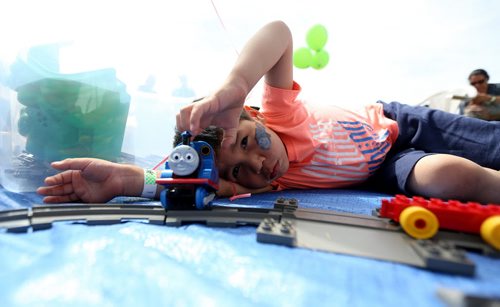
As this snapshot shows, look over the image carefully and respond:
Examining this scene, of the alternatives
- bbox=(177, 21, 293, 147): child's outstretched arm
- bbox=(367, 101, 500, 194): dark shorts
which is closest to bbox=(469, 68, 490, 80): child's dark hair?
bbox=(367, 101, 500, 194): dark shorts

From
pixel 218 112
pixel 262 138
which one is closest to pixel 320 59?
pixel 262 138

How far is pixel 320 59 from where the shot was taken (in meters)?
1.80

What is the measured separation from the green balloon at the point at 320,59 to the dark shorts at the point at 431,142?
2.88ft

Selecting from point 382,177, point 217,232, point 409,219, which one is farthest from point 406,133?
point 217,232

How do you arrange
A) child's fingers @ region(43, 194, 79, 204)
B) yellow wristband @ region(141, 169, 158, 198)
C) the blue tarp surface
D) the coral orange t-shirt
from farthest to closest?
the coral orange t-shirt → yellow wristband @ region(141, 169, 158, 198) → child's fingers @ region(43, 194, 79, 204) → the blue tarp surface

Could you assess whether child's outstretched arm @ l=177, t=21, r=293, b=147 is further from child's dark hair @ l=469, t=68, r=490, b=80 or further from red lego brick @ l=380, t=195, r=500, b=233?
child's dark hair @ l=469, t=68, r=490, b=80

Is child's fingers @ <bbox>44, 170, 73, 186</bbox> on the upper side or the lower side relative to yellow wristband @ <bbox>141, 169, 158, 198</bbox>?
upper

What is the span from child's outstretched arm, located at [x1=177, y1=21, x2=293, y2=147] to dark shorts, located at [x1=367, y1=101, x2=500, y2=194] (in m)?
0.42

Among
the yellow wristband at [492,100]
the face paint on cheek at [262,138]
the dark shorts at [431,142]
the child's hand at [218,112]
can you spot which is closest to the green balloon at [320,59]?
the dark shorts at [431,142]

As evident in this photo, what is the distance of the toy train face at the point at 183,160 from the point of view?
0.51 metres

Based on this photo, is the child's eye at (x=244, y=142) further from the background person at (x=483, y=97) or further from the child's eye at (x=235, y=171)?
the background person at (x=483, y=97)

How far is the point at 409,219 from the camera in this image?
1.24 feet

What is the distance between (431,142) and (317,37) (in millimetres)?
1067

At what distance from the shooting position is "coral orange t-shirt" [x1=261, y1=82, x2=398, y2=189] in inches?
36.5
